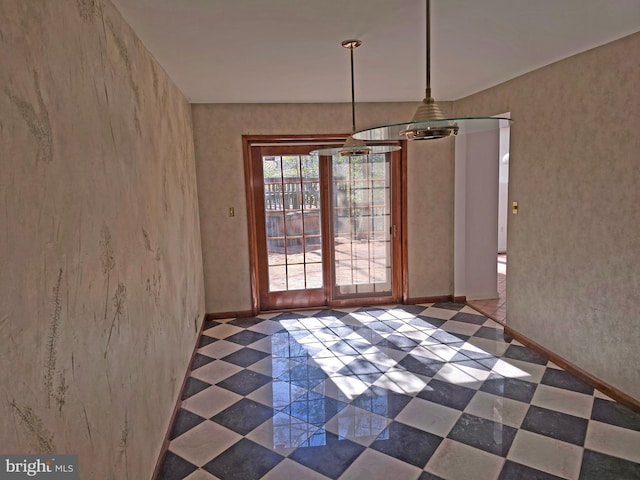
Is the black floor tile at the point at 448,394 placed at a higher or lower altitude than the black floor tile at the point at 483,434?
higher

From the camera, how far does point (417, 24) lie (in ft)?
7.97

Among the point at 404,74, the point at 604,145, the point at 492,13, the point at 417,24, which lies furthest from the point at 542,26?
the point at 404,74

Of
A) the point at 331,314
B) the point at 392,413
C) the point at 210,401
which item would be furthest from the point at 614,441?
the point at 331,314

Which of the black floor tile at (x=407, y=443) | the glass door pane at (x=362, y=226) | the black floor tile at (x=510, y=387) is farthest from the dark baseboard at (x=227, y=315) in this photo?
the black floor tile at (x=510, y=387)

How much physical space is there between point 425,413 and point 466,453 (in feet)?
1.45

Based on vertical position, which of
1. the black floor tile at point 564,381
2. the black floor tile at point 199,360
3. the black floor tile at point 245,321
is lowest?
the black floor tile at point 564,381

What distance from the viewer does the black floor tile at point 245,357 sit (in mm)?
3756

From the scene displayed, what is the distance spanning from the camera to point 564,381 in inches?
127

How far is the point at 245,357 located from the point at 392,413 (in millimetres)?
1506

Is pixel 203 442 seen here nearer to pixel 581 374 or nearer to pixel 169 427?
pixel 169 427

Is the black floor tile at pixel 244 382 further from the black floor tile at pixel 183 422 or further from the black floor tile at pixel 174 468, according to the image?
the black floor tile at pixel 174 468

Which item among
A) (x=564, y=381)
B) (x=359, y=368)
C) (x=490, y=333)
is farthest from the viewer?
(x=490, y=333)

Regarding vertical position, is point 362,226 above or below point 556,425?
above

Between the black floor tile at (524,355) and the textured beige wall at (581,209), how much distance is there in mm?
137
